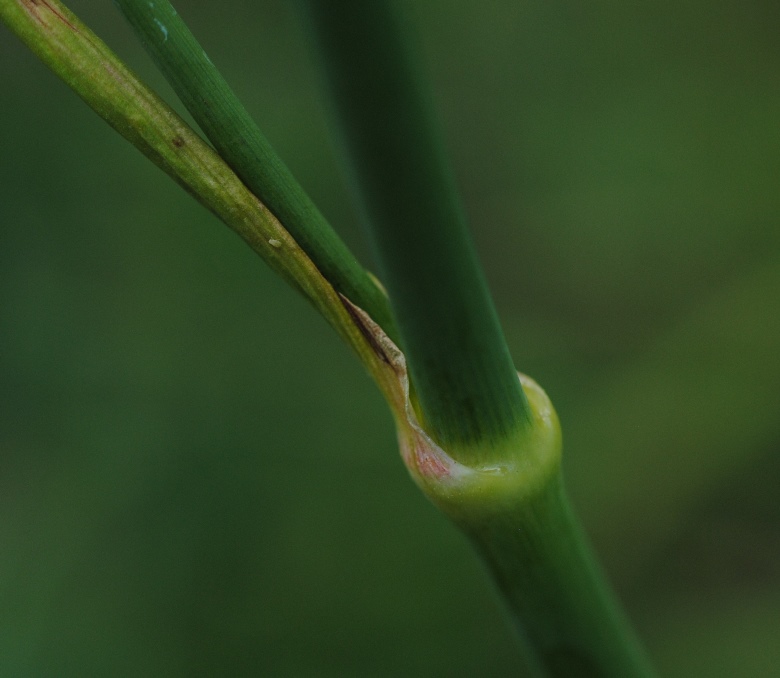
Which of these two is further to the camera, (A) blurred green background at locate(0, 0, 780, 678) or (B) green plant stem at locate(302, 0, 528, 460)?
(A) blurred green background at locate(0, 0, 780, 678)

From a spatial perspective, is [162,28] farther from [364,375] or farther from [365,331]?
[364,375]

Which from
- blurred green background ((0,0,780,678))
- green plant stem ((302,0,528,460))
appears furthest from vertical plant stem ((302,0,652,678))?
blurred green background ((0,0,780,678))

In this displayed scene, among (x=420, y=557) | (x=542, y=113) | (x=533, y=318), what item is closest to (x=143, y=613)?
(x=420, y=557)

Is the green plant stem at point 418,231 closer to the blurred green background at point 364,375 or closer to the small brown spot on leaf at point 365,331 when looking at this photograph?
the small brown spot on leaf at point 365,331

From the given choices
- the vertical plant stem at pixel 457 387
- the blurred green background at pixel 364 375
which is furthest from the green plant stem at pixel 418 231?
the blurred green background at pixel 364 375

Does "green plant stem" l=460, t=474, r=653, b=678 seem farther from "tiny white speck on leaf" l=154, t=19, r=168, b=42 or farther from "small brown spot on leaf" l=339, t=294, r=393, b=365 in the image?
"tiny white speck on leaf" l=154, t=19, r=168, b=42

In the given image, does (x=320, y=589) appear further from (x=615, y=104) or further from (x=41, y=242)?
(x=615, y=104)

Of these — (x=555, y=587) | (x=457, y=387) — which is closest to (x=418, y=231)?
(x=457, y=387)
